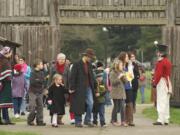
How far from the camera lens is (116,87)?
16.4 meters

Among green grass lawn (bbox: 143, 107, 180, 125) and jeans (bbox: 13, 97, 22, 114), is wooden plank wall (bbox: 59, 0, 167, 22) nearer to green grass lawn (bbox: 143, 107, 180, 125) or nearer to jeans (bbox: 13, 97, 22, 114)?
green grass lawn (bbox: 143, 107, 180, 125)

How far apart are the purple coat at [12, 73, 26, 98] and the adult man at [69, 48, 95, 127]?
4.41 metres

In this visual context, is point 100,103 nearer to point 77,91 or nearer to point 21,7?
point 77,91

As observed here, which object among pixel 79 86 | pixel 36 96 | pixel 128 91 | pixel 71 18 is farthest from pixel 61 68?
pixel 71 18

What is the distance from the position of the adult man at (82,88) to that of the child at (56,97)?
0.37 metres

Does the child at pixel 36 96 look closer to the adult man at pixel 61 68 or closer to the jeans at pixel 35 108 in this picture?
the jeans at pixel 35 108

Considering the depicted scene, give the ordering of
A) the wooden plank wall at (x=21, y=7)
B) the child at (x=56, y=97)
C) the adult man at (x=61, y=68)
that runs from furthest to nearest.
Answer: the wooden plank wall at (x=21, y=7)
the adult man at (x=61, y=68)
the child at (x=56, y=97)

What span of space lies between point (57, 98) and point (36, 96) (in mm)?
614

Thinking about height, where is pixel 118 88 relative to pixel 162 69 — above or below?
below

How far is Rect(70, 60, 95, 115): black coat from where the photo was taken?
52.3ft

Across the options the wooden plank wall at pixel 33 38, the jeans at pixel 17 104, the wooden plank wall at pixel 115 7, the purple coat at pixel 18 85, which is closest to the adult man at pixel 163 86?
the jeans at pixel 17 104

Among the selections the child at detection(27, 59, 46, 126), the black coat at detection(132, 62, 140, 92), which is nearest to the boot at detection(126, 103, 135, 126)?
the child at detection(27, 59, 46, 126)

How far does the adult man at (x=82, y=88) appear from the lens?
52.3ft

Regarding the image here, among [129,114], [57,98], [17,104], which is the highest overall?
[57,98]
